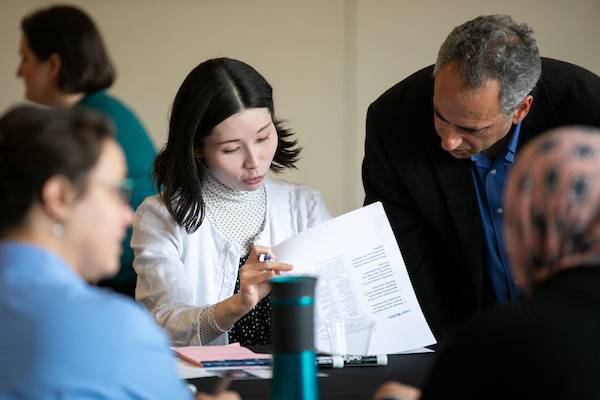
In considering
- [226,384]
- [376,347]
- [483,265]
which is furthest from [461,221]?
[226,384]

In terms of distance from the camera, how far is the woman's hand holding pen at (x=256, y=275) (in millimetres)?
2244

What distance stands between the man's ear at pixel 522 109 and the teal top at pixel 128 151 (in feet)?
4.68

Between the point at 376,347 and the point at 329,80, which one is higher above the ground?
the point at 329,80

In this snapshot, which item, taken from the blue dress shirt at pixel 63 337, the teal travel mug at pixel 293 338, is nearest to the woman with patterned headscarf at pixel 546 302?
the teal travel mug at pixel 293 338

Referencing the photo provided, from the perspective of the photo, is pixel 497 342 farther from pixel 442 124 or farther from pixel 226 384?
pixel 442 124

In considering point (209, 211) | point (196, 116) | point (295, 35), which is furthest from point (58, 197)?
point (295, 35)

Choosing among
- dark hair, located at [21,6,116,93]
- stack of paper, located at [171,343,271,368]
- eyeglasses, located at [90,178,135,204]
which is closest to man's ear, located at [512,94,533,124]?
stack of paper, located at [171,343,271,368]

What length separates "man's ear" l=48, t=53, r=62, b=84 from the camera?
11.1ft

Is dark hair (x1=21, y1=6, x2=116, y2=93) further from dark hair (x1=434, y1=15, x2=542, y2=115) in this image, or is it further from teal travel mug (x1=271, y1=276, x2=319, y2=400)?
teal travel mug (x1=271, y1=276, x2=319, y2=400)

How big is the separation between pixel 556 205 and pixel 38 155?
0.72 metres

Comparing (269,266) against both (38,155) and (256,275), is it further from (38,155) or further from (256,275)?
(38,155)

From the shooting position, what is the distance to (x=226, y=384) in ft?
6.12

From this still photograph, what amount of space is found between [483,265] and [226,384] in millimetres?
1010

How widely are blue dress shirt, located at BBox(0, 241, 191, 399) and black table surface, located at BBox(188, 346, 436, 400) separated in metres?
0.47
